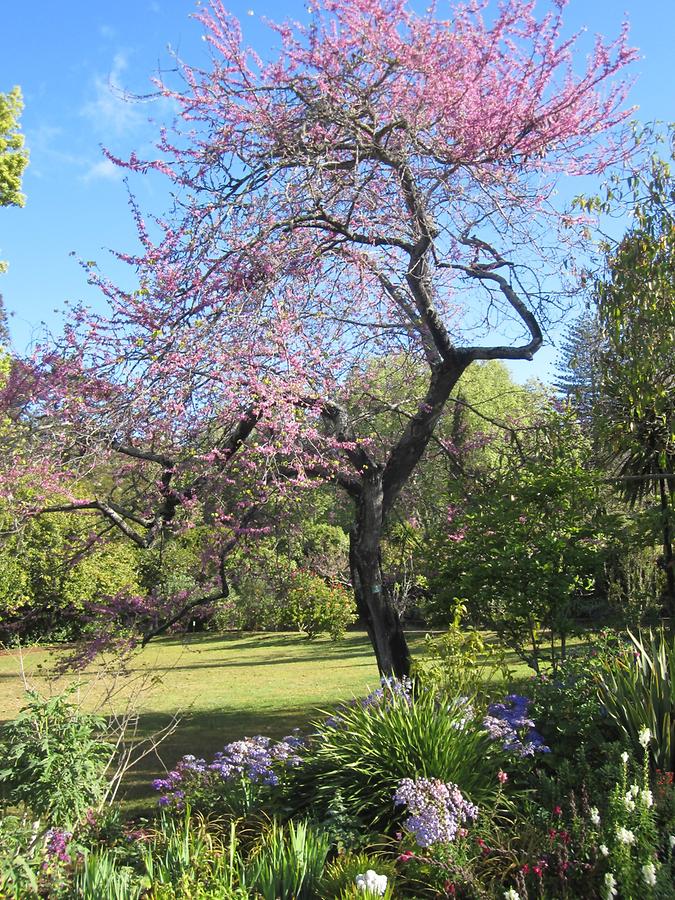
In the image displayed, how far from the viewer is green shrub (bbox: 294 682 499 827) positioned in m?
4.38

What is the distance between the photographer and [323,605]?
22.0 metres

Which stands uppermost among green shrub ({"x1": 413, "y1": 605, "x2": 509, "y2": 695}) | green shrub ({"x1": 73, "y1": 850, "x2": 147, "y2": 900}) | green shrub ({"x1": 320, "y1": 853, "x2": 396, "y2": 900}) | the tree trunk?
the tree trunk

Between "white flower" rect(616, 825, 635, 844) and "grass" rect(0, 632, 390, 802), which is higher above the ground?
"white flower" rect(616, 825, 635, 844)

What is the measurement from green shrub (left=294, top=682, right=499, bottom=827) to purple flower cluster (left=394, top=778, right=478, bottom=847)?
13.0 inches

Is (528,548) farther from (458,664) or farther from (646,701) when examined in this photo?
Result: (646,701)

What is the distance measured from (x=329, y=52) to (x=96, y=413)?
3774mm

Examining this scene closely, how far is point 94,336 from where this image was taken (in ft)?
20.1

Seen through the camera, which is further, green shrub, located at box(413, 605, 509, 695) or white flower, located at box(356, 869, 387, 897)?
green shrub, located at box(413, 605, 509, 695)

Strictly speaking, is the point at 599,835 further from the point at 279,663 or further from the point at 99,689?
the point at 279,663

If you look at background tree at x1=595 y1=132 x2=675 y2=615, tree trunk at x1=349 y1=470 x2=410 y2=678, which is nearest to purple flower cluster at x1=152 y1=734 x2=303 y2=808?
tree trunk at x1=349 y1=470 x2=410 y2=678

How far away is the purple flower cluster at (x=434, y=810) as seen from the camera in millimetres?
3529

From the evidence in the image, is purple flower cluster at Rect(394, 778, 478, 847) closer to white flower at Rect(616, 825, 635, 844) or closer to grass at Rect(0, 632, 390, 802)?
white flower at Rect(616, 825, 635, 844)

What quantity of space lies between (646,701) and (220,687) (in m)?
11.6

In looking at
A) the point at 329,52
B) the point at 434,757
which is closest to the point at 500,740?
the point at 434,757
